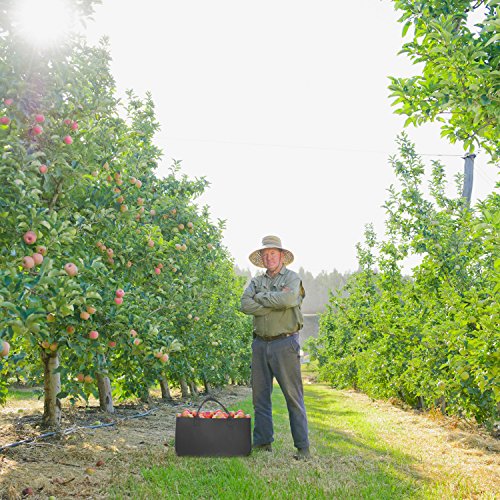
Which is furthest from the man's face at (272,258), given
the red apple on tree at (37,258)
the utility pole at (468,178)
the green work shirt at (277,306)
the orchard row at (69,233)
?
the utility pole at (468,178)

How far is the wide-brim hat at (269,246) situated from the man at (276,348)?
0.02 meters

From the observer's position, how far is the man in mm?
5812

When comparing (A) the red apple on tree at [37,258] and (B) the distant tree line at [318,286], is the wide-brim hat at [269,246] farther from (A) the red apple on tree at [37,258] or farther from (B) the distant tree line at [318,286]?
(B) the distant tree line at [318,286]

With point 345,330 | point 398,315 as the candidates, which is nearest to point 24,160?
point 398,315

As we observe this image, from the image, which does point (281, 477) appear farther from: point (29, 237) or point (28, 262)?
point (29, 237)

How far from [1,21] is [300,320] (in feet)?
13.8

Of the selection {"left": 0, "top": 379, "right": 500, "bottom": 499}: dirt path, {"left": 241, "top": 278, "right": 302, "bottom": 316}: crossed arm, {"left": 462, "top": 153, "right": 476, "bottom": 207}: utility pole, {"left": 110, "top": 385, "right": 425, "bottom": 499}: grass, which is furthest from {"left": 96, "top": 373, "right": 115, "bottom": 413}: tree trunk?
{"left": 462, "top": 153, "right": 476, "bottom": 207}: utility pole

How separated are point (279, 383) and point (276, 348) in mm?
417

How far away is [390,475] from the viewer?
207 inches

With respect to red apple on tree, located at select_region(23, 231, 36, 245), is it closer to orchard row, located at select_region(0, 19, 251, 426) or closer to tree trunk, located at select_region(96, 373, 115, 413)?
orchard row, located at select_region(0, 19, 251, 426)

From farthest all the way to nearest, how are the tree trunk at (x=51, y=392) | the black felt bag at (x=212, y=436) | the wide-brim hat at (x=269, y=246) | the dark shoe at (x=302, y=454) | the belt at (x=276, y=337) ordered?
the tree trunk at (x=51, y=392) < the wide-brim hat at (x=269, y=246) < the belt at (x=276, y=337) < the dark shoe at (x=302, y=454) < the black felt bag at (x=212, y=436)

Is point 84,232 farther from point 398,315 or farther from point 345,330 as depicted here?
point 345,330

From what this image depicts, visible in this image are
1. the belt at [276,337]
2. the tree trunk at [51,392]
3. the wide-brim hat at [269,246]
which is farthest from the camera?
the tree trunk at [51,392]

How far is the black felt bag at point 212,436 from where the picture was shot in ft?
17.5
